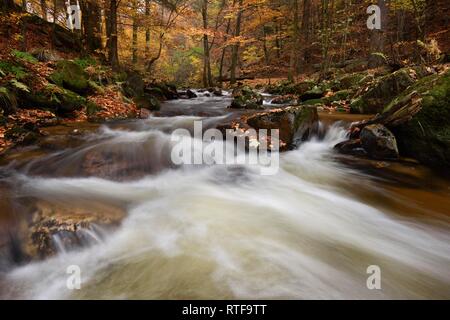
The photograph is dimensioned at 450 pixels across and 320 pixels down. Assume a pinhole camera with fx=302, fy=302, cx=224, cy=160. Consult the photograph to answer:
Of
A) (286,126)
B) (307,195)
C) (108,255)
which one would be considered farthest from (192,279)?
(286,126)

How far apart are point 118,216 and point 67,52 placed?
11.0m

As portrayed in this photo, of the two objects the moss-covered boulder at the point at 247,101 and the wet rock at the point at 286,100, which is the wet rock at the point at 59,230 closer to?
the moss-covered boulder at the point at 247,101

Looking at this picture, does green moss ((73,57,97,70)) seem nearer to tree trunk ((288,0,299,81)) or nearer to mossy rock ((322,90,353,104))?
mossy rock ((322,90,353,104))

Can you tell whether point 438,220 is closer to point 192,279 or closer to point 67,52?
point 192,279

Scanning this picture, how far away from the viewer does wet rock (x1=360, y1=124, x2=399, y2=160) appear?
5.80m

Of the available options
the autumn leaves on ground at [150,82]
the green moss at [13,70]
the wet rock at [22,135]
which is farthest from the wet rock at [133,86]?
the wet rock at [22,135]

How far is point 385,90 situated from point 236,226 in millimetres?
6373

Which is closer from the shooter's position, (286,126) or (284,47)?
(286,126)

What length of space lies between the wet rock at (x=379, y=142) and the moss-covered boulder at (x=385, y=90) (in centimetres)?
238

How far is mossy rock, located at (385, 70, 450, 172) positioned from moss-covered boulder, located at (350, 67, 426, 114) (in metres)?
2.07

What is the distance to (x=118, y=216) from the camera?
12.6ft

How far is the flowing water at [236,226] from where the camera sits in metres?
2.77

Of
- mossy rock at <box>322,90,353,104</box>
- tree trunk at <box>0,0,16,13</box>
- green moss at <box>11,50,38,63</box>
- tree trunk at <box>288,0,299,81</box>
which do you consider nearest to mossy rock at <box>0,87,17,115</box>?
A: green moss at <box>11,50,38,63</box>

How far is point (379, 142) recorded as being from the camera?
231 inches
